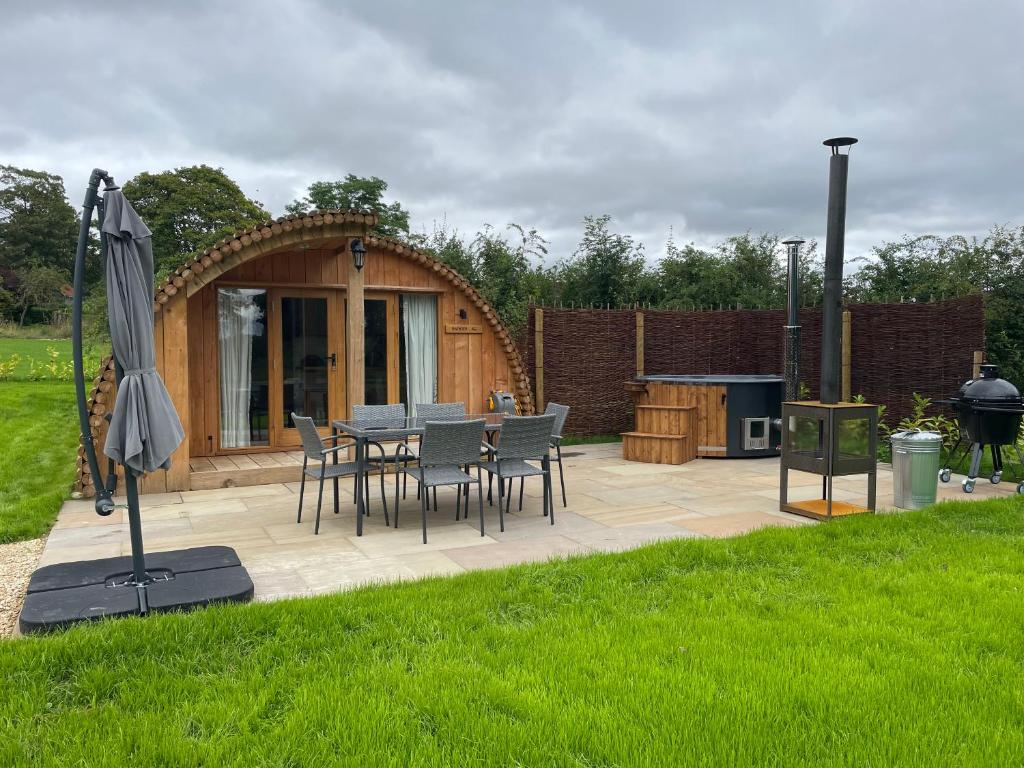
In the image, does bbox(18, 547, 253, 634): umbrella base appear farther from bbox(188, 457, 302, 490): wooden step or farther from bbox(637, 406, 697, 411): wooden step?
bbox(637, 406, 697, 411): wooden step

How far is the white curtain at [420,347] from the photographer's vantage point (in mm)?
9180

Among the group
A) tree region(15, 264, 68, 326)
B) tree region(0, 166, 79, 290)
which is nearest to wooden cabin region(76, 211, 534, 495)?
tree region(15, 264, 68, 326)

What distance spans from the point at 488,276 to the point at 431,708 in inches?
545

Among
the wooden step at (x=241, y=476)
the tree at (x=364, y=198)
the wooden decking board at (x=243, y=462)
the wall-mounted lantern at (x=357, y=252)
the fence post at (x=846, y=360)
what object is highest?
the tree at (x=364, y=198)

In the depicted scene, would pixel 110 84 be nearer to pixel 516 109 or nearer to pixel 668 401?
pixel 516 109

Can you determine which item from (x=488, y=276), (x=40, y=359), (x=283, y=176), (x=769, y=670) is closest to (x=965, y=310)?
(x=769, y=670)

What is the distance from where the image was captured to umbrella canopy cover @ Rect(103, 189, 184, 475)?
11.5 feet

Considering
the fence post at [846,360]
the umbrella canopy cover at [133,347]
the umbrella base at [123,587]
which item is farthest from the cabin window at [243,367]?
the fence post at [846,360]

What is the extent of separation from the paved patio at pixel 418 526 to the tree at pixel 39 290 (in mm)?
30859

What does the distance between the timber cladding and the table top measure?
3.71 metres

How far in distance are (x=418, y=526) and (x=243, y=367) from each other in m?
3.83

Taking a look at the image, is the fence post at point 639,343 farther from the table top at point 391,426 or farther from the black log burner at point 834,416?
the black log burner at point 834,416

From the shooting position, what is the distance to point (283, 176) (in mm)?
25969

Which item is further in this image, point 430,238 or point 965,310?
point 430,238
